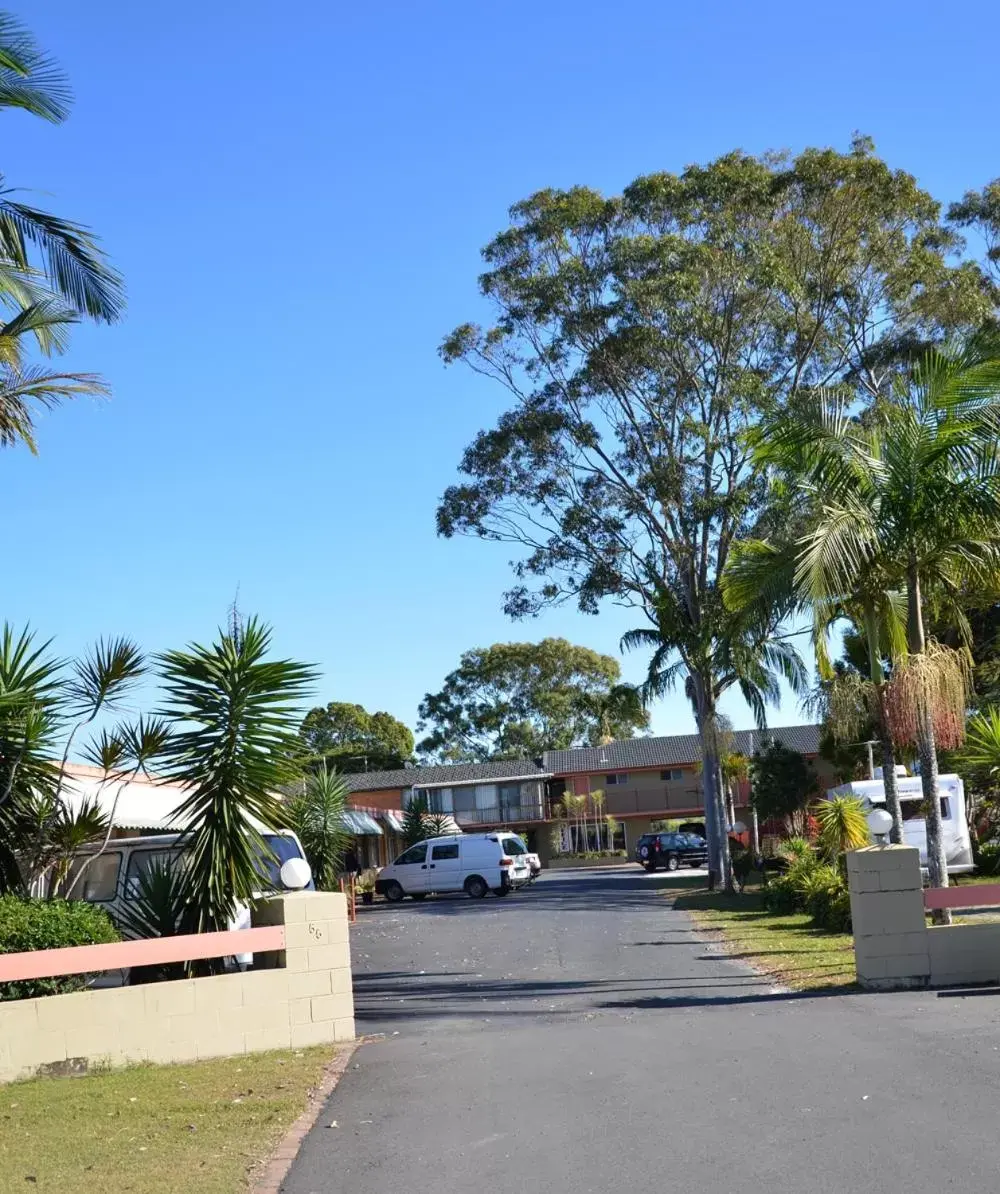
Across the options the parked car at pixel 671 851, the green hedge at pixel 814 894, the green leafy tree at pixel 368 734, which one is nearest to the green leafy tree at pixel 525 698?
the green leafy tree at pixel 368 734

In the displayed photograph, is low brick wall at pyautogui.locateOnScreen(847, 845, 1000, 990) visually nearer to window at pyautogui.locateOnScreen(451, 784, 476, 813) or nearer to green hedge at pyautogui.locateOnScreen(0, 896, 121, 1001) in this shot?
green hedge at pyautogui.locateOnScreen(0, 896, 121, 1001)

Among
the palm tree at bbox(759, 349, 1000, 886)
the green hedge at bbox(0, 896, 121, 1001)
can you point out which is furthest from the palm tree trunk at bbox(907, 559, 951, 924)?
the green hedge at bbox(0, 896, 121, 1001)

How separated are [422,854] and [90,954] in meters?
27.9

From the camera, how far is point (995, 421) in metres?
14.2

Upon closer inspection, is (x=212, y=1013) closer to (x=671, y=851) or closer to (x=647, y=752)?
(x=671, y=851)

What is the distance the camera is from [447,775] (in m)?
71.8

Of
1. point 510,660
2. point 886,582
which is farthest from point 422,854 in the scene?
point 510,660

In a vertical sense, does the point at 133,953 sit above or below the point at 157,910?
below

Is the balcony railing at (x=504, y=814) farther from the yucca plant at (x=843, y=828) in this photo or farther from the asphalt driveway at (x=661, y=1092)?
the asphalt driveway at (x=661, y=1092)

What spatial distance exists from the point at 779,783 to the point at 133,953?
41.0 metres

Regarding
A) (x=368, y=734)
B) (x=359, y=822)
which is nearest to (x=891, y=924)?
(x=359, y=822)

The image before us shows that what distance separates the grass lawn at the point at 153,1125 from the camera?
22.2ft

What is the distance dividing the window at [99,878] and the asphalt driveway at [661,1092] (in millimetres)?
3146

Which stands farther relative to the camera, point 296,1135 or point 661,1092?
point 661,1092
